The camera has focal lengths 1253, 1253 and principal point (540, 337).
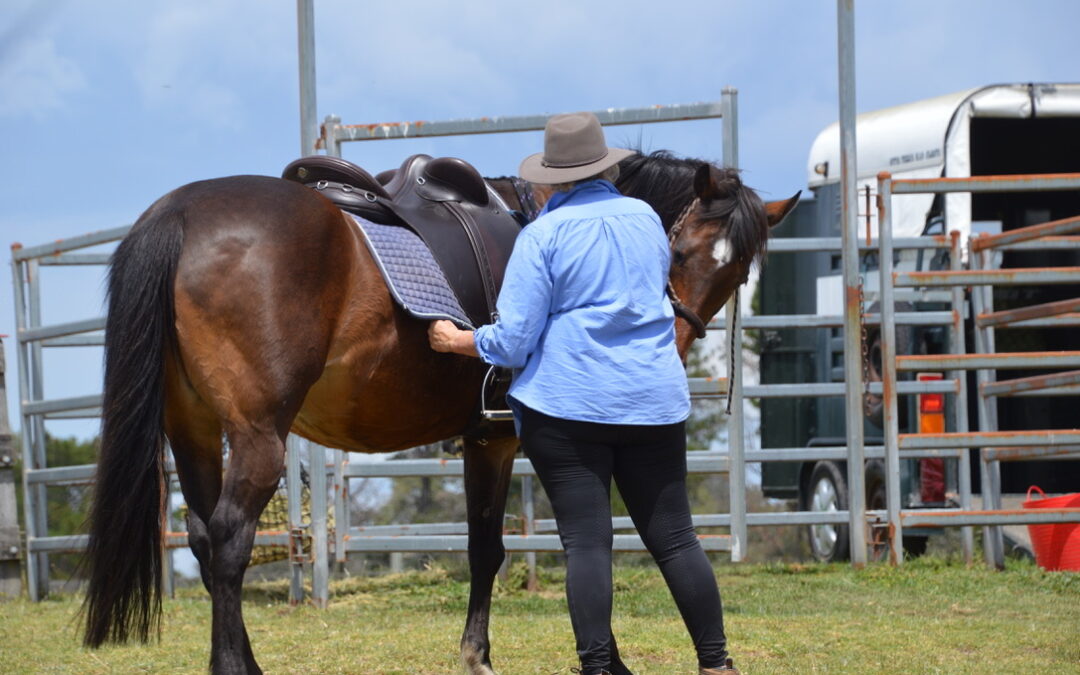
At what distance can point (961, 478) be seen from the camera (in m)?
7.96

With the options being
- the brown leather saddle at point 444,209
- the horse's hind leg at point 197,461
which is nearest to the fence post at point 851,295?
the brown leather saddle at point 444,209

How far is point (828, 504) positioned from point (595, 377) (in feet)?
22.8

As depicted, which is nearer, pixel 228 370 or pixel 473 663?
pixel 228 370

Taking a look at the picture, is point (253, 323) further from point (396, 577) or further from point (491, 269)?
point (396, 577)

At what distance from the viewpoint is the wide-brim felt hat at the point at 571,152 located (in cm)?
340

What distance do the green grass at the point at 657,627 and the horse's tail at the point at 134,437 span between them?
1.98 feet

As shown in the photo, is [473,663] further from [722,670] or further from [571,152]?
[571,152]

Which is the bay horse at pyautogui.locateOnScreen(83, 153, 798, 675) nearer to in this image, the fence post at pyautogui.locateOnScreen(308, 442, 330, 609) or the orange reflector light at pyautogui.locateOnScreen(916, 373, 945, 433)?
the fence post at pyautogui.locateOnScreen(308, 442, 330, 609)

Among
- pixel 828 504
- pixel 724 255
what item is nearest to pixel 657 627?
pixel 724 255

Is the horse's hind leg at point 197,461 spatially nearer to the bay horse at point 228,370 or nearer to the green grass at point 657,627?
the bay horse at point 228,370

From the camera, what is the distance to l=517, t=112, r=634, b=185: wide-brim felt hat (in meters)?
3.40

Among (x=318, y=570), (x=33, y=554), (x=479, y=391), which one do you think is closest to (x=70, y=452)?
(x=33, y=554)

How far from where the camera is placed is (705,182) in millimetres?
4289

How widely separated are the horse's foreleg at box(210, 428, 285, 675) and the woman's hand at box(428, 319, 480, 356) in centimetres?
55
